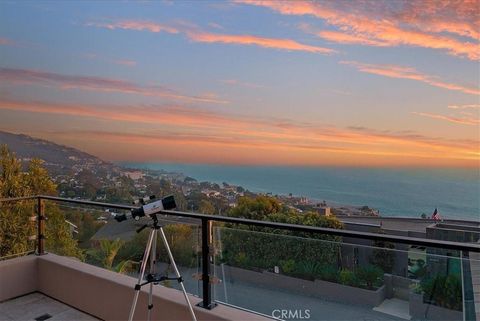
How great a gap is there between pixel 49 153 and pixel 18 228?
8549 mm

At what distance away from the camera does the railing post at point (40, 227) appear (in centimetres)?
361

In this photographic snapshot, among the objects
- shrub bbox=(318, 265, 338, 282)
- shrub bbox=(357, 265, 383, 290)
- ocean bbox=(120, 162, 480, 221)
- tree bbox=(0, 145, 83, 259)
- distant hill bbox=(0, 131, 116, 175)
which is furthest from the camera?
ocean bbox=(120, 162, 480, 221)

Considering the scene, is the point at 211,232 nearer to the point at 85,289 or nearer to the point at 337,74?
the point at 85,289

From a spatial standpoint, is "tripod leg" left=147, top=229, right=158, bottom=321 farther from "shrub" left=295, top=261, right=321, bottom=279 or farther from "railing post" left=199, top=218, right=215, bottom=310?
"shrub" left=295, top=261, right=321, bottom=279

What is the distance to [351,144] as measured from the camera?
66.5 feet

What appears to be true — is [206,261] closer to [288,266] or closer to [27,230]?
[288,266]

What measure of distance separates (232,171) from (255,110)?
3.68 meters

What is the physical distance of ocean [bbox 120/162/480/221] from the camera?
16.3m

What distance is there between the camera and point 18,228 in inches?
151

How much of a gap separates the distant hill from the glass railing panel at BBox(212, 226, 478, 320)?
8906 mm

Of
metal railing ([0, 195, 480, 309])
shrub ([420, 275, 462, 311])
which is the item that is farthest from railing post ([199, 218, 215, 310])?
shrub ([420, 275, 462, 311])

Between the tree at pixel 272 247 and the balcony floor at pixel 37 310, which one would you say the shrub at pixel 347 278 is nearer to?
the tree at pixel 272 247

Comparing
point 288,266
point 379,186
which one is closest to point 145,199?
point 288,266

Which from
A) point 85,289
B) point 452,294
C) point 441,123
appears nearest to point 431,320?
point 452,294
